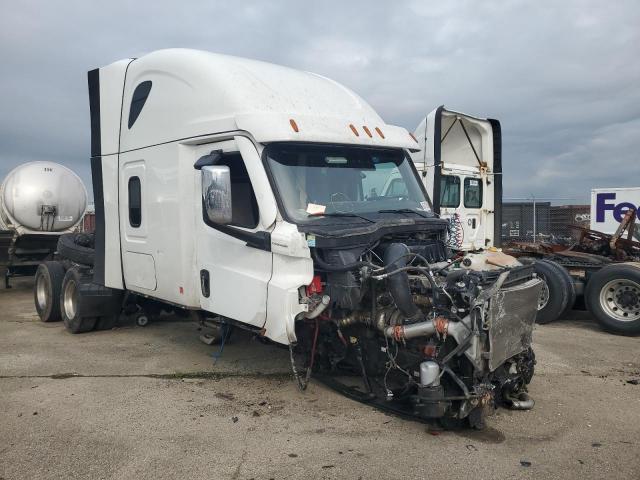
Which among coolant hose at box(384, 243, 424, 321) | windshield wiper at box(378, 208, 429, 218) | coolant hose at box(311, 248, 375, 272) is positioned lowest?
coolant hose at box(384, 243, 424, 321)

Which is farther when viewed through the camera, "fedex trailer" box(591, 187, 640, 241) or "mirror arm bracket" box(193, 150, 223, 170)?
"fedex trailer" box(591, 187, 640, 241)

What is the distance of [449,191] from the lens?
11125mm

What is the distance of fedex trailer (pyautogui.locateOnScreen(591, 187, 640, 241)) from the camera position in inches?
459

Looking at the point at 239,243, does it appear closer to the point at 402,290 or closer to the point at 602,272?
the point at 402,290

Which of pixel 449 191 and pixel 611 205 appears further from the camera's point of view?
pixel 611 205

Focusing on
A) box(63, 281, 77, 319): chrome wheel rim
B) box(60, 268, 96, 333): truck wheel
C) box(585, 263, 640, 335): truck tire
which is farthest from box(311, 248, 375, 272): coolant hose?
box(585, 263, 640, 335): truck tire

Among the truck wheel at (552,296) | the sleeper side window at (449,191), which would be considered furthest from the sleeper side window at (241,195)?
the sleeper side window at (449,191)

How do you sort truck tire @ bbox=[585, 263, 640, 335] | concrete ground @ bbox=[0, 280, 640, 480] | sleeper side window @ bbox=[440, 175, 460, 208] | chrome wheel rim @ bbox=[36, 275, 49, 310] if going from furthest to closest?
sleeper side window @ bbox=[440, 175, 460, 208] → chrome wheel rim @ bbox=[36, 275, 49, 310] → truck tire @ bbox=[585, 263, 640, 335] → concrete ground @ bbox=[0, 280, 640, 480]

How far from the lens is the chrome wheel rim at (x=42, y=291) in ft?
31.0

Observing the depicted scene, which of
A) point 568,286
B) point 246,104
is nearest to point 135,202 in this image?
point 246,104

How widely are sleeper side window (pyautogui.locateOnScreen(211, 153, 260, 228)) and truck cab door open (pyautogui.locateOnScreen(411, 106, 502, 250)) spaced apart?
6104 millimetres

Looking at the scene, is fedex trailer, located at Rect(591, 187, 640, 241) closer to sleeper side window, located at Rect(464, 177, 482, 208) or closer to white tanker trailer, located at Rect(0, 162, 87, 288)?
sleeper side window, located at Rect(464, 177, 482, 208)

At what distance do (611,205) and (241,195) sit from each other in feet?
31.4

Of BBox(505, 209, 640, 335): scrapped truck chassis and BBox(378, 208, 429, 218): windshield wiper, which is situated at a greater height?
BBox(378, 208, 429, 218): windshield wiper
